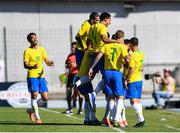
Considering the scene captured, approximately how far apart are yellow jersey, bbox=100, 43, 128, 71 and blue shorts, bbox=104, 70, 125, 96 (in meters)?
0.10

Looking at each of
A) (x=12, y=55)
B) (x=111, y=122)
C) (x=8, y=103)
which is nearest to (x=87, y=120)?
(x=111, y=122)

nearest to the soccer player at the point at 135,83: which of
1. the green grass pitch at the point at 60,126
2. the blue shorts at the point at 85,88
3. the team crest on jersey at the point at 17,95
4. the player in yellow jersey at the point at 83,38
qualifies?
the green grass pitch at the point at 60,126

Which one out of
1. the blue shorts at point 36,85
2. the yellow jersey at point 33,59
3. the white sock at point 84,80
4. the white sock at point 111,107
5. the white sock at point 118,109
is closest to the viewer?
the white sock at point 118,109

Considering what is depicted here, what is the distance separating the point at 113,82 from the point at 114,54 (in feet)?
1.82

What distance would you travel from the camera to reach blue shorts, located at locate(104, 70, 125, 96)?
1541cm

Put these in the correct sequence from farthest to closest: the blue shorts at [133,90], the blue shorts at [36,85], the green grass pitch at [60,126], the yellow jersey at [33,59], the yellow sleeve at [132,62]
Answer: the yellow jersey at [33,59] < the blue shorts at [36,85] < the blue shorts at [133,90] < the yellow sleeve at [132,62] < the green grass pitch at [60,126]

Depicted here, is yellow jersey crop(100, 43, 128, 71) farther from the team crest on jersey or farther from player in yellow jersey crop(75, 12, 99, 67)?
the team crest on jersey

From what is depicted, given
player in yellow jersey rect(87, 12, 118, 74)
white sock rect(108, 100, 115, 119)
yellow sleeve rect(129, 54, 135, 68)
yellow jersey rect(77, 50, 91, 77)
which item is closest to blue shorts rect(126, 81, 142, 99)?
yellow sleeve rect(129, 54, 135, 68)

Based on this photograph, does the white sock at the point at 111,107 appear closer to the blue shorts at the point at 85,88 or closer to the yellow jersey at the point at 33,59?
the blue shorts at the point at 85,88

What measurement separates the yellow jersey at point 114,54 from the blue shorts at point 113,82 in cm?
10

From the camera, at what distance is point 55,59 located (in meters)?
32.2

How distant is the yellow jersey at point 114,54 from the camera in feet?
50.6

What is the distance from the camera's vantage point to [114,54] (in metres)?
15.4

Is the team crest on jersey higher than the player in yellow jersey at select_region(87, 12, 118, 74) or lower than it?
lower
